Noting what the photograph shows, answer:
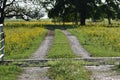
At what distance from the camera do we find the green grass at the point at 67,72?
1071cm

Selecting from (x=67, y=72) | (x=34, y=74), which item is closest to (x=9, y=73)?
(x=34, y=74)

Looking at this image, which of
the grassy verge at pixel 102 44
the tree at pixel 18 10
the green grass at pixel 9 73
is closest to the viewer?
the green grass at pixel 9 73

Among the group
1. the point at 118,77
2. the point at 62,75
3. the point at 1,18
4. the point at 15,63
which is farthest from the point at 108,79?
the point at 1,18

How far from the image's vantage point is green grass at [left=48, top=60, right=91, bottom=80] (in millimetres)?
10713

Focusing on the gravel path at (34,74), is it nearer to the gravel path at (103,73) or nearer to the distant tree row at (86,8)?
the gravel path at (103,73)

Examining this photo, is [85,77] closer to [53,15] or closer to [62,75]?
[62,75]

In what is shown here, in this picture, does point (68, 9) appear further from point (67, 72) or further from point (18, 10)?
point (67, 72)

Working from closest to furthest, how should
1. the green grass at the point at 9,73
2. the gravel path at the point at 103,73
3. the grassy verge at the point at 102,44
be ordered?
the green grass at the point at 9,73, the gravel path at the point at 103,73, the grassy verge at the point at 102,44

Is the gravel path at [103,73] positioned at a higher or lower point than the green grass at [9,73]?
lower

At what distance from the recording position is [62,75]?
11055 millimetres

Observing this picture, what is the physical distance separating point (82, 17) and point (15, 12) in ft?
36.5

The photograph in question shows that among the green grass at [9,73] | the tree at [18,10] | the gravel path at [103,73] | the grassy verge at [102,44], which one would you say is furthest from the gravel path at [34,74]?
the tree at [18,10]

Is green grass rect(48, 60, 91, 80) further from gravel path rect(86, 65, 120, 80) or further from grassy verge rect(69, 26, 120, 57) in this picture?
grassy verge rect(69, 26, 120, 57)

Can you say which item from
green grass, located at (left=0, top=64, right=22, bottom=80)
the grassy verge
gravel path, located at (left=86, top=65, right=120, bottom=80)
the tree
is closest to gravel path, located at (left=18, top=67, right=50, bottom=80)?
green grass, located at (left=0, top=64, right=22, bottom=80)
